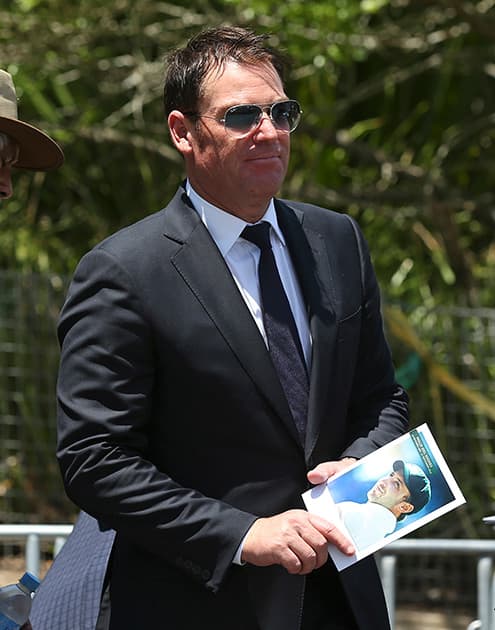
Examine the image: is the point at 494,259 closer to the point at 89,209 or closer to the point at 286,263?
the point at 89,209

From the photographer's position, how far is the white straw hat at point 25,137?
105 inches

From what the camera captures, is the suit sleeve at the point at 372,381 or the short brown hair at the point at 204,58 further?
the suit sleeve at the point at 372,381

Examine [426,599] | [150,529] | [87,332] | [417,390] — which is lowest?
[426,599]

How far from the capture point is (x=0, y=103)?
2662 millimetres

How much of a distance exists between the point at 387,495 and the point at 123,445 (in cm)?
53

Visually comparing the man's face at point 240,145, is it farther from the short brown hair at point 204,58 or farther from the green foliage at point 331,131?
the green foliage at point 331,131

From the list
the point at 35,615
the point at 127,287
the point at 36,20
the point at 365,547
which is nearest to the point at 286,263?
the point at 127,287

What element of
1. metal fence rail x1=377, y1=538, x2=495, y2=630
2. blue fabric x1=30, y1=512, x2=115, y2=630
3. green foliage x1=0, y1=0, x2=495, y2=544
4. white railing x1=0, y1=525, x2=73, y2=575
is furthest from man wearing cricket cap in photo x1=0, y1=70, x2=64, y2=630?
green foliage x1=0, y1=0, x2=495, y2=544

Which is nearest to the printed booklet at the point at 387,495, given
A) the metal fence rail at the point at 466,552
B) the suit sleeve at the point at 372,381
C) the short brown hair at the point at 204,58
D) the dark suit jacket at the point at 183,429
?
the dark suit jacket at the point at 183,429

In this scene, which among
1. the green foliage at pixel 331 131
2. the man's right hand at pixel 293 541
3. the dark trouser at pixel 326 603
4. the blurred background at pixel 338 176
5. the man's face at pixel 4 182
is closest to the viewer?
the man's right hand at pixel 293 541

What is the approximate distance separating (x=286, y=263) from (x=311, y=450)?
1.40 ft

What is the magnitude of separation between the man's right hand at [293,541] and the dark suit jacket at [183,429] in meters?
0.04

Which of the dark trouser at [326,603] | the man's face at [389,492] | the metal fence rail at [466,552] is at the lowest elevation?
the metal fence rail at [466,552]

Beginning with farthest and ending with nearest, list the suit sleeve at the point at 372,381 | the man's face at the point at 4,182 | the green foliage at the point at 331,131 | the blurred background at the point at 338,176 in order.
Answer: the green foliage at the point at 331,131 → the blurred background at the point at 338,176 → the suit sleeve at the point at 372,381 → the man's face at the point at 4,182
